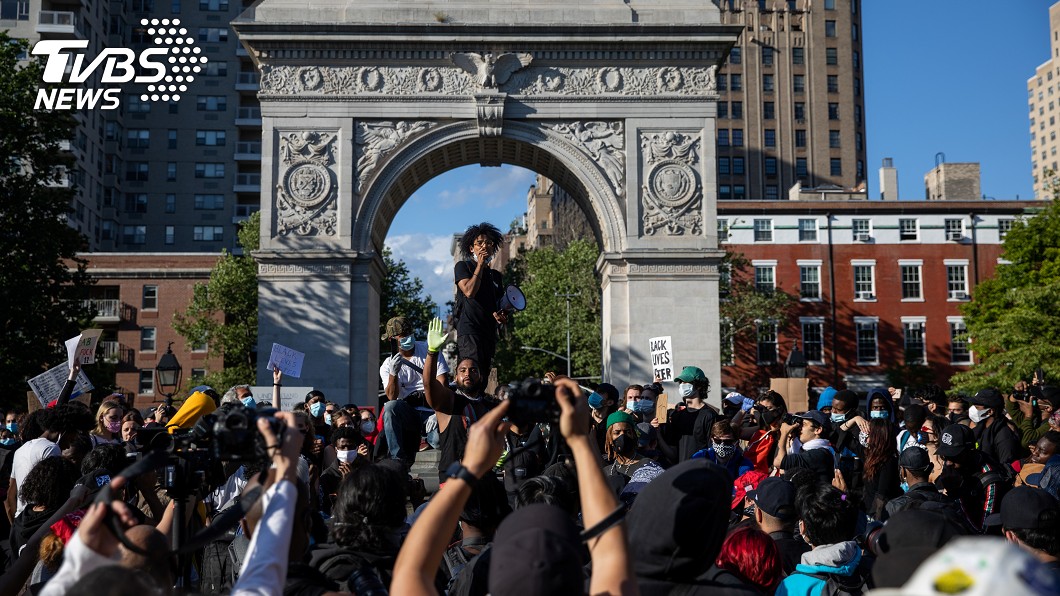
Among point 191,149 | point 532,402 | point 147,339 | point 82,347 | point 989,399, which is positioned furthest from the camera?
point 191,149

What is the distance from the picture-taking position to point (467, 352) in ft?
32.6

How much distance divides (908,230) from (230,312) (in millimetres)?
39064

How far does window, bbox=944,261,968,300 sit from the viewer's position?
56969 millimetres

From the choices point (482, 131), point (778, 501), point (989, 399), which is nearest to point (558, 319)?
point (482, 131)

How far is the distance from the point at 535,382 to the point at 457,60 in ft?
84.8

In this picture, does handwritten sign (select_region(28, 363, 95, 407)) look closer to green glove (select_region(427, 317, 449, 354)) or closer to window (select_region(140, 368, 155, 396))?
green glove (select_region(427, 317, 449, 354))

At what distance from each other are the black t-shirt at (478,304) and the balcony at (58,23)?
59213mm

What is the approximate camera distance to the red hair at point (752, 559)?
185 inches

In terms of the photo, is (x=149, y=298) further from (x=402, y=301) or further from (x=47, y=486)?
(x=47, y=486)

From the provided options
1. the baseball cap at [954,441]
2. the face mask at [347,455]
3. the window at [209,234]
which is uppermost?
the window at [209,234]

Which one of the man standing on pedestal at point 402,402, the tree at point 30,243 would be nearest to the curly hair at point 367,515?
the man standing on pedestal at point 402,402

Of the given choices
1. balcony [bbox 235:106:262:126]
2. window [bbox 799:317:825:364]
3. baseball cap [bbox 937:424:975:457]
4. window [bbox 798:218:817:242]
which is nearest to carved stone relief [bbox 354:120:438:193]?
baseball cap [bbox 937:424:975:457]

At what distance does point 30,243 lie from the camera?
30562 millimetres

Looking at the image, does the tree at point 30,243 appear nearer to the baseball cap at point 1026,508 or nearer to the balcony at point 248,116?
the baseball cap at point 1026,508
